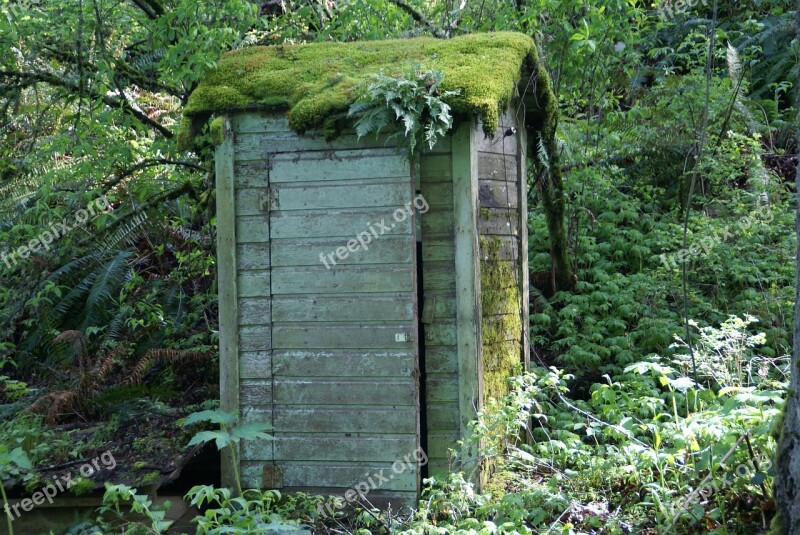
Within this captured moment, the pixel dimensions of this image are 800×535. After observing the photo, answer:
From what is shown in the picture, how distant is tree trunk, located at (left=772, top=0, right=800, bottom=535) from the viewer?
3273 mm

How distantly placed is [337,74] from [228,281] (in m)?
1.71

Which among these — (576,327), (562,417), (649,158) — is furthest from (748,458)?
(649,158)

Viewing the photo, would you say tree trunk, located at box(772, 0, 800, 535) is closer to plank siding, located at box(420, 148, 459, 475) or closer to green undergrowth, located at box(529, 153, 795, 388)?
plank siding, located at box(420, 148, 459, 475)

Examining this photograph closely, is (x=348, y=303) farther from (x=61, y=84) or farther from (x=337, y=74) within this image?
(x=61, y=84)

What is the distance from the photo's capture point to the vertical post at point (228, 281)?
17.4ft

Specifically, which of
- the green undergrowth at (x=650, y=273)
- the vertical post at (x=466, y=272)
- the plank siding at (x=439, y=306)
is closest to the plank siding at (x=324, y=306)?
the plank siding at (x=439, y=306)

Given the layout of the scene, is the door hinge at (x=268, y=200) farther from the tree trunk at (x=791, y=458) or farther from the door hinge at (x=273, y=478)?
the tree trunk at (x=791, y=458)

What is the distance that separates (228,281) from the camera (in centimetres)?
534

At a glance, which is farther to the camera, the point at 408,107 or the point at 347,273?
the point at 347,273

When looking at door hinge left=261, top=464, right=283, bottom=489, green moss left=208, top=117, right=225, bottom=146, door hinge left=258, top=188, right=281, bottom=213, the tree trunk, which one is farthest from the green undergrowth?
green moss left=208, top=117, right=225, bottom=146

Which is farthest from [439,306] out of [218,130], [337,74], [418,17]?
[418,17]

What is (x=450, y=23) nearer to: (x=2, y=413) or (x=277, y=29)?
(x=277, y=29)

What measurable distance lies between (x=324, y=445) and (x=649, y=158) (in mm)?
6615

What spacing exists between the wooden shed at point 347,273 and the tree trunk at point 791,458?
6.85ft
